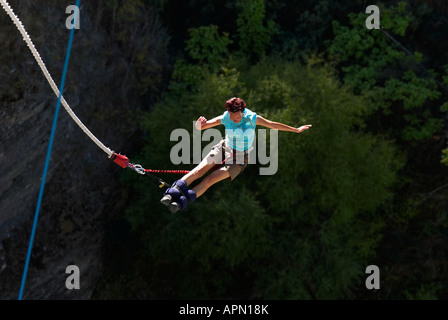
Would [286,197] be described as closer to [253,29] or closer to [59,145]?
[253,29]

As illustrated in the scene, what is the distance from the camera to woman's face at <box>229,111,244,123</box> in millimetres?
6571

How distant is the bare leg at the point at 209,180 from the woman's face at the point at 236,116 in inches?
23.4

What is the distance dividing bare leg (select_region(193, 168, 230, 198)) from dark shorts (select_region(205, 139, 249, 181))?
0.21 ft

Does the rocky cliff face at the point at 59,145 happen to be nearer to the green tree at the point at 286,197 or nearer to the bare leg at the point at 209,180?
the green tree at the point at 286,197

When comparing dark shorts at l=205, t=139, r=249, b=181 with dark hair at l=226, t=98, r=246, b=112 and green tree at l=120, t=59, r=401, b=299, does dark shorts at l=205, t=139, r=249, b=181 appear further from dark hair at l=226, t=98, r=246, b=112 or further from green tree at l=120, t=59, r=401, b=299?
green tree at l=120, t=59, r=401, b=299

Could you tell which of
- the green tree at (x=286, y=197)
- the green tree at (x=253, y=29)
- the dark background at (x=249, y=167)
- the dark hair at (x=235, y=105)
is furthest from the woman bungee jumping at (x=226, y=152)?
the green tree at (x=253, y=29)

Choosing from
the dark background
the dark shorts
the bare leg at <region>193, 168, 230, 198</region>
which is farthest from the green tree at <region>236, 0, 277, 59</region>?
the bare leg at <region>193, 168, 230, 198</region>

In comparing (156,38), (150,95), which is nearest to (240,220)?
(150,95)

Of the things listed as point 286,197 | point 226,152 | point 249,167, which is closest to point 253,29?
point 249,167

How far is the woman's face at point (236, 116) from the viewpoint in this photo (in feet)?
21.6

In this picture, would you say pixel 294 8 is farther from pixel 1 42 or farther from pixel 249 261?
pixel 1 42

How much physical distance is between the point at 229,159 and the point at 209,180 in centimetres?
41

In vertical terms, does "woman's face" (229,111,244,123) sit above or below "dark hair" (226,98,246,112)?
below
